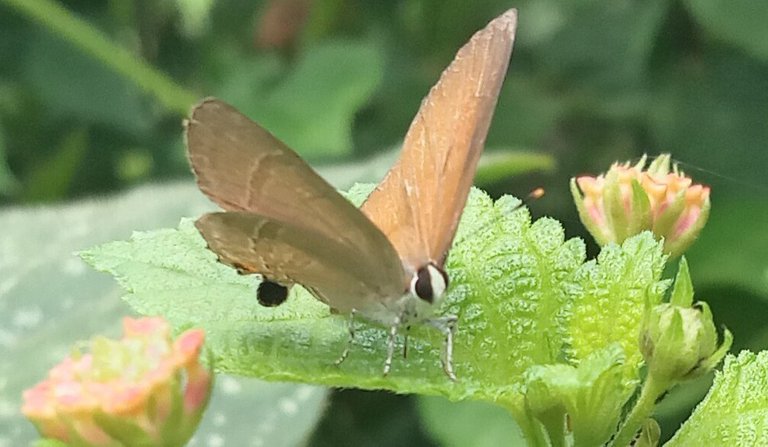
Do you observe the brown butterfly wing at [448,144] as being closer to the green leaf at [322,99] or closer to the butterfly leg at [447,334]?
the butterfly leg at [447,334]

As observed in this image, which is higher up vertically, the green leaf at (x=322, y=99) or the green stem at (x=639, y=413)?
the green stem at (x=639, y=413)

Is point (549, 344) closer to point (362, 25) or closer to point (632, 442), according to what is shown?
point (632, 442)

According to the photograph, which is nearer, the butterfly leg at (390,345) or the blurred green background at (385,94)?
the butterfly leg at (390,345)

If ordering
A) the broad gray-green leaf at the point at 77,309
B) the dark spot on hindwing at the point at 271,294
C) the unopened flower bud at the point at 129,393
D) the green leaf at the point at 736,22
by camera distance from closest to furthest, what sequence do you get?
the unopened flower bud at the point at 129,393
the dark spot on hindwing at the point at 271,294
the broad gray-green leaf at the point at 77,309
the green leaf at the point at 736,22

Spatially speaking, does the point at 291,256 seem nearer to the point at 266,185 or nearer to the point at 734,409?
the point at 266,185

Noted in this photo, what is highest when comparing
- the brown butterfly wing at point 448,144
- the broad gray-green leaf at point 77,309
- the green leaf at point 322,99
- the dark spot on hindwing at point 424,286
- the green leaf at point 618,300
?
the brown butterfly wing at point 448,144

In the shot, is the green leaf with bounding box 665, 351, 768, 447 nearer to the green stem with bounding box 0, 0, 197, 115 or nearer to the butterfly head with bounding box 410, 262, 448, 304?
the butterfly head with bounding box 410, 262, 448, 304

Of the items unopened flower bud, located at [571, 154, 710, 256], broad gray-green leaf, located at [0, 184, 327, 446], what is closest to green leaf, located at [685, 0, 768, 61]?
broad gray-green leaf, located at [0, 184, 327, 446]

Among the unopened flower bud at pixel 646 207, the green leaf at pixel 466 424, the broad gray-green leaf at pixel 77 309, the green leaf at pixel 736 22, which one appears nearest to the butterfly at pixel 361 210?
the unopened flower bud at pixel 646 207

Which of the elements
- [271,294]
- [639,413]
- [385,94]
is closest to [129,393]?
[271,294]
